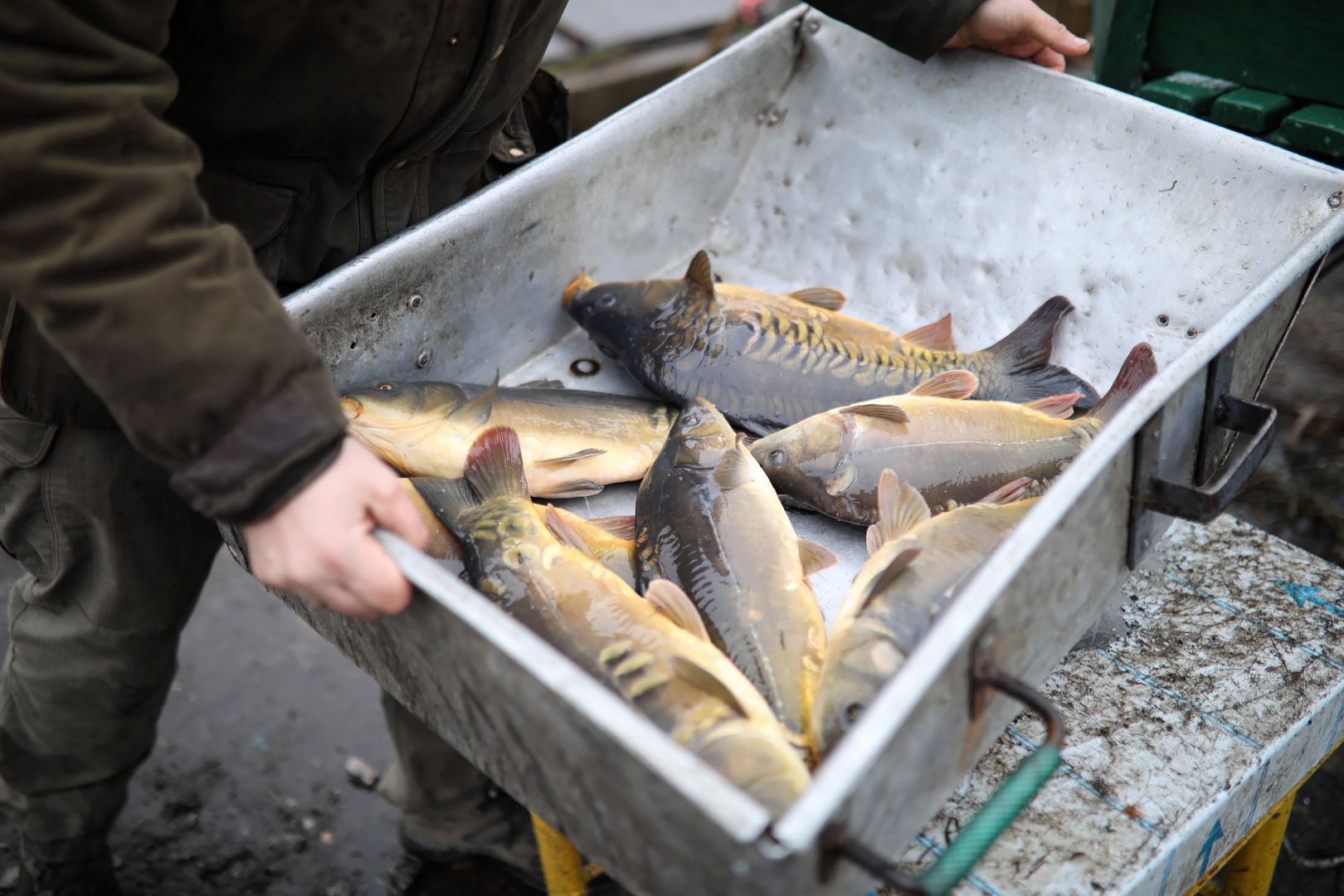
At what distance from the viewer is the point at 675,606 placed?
150 cm

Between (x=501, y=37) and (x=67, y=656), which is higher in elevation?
(x=501, y=37)

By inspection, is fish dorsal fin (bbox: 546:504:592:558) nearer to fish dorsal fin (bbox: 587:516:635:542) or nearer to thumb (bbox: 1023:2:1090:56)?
fish dorsal fin (bbox: 587:516:635:542)

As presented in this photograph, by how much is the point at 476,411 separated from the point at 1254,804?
144cm

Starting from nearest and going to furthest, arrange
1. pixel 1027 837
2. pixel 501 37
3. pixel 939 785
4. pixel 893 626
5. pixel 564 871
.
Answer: pixel 939 785 < pixel 893 626 < pixel 1027 837 < pixel 501 37 < pixel 564 871

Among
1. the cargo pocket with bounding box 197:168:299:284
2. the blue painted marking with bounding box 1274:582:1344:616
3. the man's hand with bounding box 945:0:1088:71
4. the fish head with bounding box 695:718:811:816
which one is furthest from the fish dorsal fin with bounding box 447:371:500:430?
the blue painted marking with bounding box 1274:582:1344:616

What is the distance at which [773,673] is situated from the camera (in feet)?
4.91

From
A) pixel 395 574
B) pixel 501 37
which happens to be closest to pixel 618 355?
pixel 501 37

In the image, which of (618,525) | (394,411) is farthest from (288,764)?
(618,525)

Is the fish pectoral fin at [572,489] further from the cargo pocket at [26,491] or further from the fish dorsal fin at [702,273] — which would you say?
the cargo pocket at [26,491]

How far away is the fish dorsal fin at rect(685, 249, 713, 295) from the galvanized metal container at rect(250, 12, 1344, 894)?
254mm

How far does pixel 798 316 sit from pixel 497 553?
2.77 feet

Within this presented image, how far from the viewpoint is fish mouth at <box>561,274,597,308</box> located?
7.53 ft

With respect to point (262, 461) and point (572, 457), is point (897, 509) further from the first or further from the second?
point (262, 461)

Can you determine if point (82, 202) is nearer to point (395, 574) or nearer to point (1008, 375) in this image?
point (395, 574)
